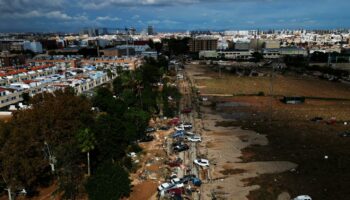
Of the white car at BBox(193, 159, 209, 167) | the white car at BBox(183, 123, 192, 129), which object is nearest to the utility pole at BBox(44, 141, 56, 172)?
the white car at BBox(193, 159, 209, 167)

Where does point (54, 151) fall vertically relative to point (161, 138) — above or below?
above

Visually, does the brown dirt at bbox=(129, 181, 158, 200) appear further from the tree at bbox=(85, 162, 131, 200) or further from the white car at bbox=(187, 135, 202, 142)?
the white car at bbox=(187, 135, 202, 142)

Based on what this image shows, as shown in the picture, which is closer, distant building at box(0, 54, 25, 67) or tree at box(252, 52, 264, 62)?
distant building at box(0, 54, 25, 67)

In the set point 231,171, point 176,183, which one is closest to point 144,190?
point 176,183

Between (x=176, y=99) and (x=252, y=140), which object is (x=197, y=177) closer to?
(x=252, y=140)

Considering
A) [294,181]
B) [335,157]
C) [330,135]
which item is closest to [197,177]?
[294,181]

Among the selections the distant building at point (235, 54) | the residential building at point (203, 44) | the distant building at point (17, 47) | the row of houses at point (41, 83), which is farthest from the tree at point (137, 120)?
the residential building at point (203, 44)

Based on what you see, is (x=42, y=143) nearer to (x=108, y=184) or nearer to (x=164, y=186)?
(x=108, y=184)

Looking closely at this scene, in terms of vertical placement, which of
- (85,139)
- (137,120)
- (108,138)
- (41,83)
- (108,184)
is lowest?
(108,184)
